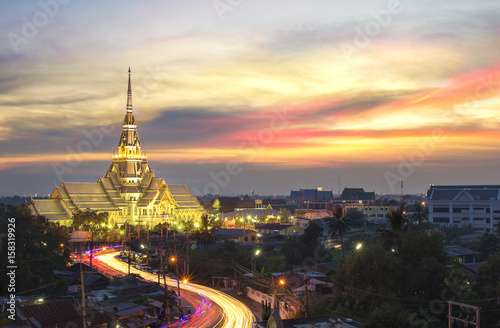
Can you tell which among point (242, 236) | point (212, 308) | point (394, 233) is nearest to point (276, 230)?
point (242, 236)

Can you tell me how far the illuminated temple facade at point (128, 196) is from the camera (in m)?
101

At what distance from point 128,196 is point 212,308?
242ft

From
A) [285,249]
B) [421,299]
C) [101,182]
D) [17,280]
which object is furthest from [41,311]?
[101,182]

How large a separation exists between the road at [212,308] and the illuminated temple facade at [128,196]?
4638 centimetres

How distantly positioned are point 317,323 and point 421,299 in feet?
50.0

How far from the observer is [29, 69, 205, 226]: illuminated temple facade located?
100812 mm

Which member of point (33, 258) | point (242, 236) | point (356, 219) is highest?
point (356, 219)

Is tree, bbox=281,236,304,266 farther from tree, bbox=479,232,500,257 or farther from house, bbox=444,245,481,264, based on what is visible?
tree, bbox=479,232,500,257

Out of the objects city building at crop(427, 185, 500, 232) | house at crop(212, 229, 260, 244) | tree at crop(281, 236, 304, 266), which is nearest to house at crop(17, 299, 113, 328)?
tree at crop(281, 236, 304, 266)

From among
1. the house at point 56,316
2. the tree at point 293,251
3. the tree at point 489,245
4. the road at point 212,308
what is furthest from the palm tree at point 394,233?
the house at point 56,316

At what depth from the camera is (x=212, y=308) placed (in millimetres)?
46719

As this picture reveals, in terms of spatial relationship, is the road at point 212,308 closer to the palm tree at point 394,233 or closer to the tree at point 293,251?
the palm tree at point 394,233

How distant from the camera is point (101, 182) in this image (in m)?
113

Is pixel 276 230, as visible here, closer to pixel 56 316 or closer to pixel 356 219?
pixel 356 219
